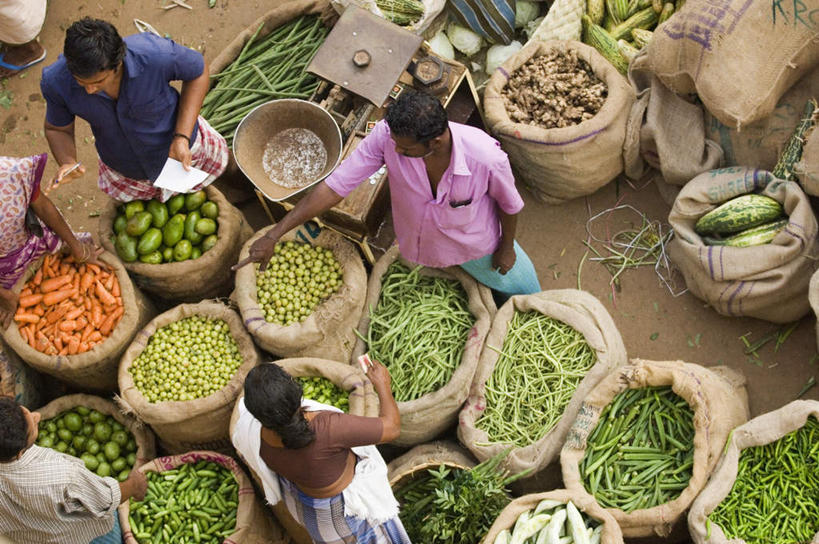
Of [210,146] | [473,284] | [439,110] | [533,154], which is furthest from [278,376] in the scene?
[533,154]

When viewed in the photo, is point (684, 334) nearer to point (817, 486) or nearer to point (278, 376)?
point (817, 486)

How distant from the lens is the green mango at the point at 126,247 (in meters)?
3.80

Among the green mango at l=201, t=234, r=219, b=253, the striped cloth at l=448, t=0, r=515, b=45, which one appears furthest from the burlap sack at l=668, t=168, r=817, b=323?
the green mango at l=201, t=234, r=219, b=253

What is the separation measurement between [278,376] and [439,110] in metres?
1.03

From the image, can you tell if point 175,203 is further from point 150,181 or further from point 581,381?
point 581,381

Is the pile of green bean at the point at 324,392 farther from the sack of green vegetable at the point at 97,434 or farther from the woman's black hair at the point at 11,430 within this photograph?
the woman's black hair at the point at 11,430

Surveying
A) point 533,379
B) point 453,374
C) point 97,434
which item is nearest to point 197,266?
point 97,434

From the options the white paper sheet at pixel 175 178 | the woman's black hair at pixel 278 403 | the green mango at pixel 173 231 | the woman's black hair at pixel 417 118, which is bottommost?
the green mango at pixel 173 231

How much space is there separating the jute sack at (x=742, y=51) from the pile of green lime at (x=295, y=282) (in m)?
2.00

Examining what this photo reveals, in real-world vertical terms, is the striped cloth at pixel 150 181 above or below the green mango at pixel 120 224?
above

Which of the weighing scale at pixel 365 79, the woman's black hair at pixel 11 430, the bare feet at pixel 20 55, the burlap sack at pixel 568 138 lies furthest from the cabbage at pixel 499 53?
the woman's black hair at pixel 11 430

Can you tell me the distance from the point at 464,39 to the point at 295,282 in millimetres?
1916

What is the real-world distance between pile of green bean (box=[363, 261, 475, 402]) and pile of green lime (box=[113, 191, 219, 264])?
93cm

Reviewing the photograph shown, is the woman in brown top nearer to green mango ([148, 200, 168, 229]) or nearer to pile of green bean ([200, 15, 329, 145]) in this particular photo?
green mango ([148, 200, 168, 229])
